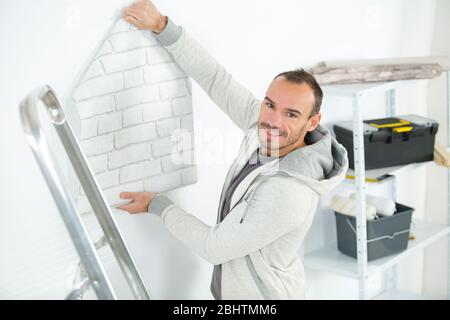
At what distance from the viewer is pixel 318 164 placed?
1.63 m

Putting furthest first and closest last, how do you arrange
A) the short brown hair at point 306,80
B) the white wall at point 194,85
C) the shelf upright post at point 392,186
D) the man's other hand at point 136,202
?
the shelf upright post at point 392,186 < the man's other hand at point 136,202 < the short brown hair at point 306,80 < the white wall at point 194,85

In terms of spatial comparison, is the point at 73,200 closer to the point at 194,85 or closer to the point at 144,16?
the point at 144,16

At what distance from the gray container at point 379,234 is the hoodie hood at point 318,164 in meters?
0.60

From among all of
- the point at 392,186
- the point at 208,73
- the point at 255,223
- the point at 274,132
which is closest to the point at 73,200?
the point at 255,223

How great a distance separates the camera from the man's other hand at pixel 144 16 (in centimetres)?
164

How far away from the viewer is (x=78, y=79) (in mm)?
1598

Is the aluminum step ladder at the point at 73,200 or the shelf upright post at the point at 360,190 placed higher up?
the aluminum step ladder at the point at 73,200

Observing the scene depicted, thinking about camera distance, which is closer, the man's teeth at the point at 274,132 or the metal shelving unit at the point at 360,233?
the man's teeth at the point at 274,132

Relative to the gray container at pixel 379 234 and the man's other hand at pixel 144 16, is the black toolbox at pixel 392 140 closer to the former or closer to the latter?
the gray container at pixel 379 234

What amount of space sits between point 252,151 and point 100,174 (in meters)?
0.41

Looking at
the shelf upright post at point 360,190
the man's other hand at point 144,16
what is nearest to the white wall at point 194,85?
the man's other hand at point 144,16

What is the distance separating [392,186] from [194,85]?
4.08 feet
